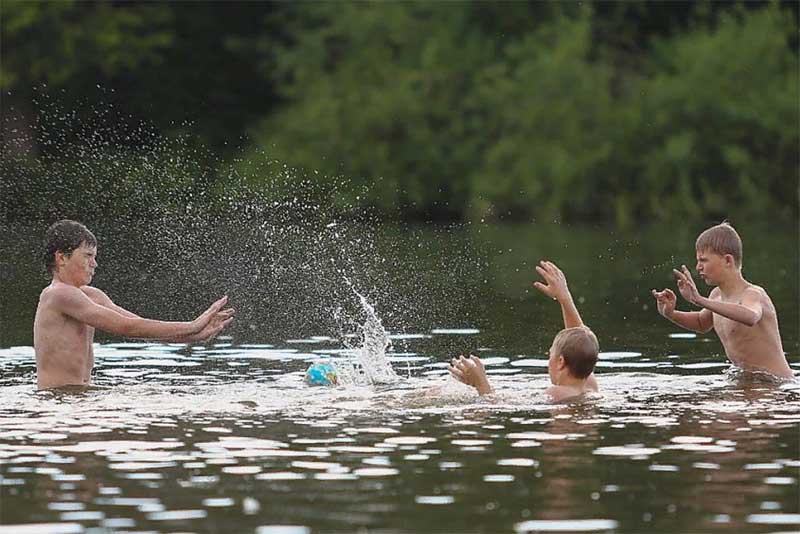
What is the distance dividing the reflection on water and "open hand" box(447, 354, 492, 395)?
6.1 inches

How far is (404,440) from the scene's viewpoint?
11.5 metres

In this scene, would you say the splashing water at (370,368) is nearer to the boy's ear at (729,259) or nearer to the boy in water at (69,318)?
the boy in water at (69,318)

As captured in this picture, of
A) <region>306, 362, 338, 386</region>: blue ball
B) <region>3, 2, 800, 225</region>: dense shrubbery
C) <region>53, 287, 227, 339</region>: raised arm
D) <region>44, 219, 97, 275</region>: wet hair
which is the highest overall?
<region>3, 2, 800, 225</region>: dense shrubbery

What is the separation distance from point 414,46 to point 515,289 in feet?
97.3

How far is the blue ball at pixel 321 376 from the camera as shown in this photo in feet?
47.5

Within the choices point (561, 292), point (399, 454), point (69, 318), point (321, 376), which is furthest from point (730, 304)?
point (69, 318)

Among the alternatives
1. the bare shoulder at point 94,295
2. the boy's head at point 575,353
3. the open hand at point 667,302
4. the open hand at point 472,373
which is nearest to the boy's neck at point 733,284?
the open hand at point 667,302

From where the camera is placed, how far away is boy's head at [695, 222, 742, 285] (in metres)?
14.9

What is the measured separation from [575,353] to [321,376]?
2.38m

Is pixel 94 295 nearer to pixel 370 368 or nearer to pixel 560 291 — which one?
pixel 370 368

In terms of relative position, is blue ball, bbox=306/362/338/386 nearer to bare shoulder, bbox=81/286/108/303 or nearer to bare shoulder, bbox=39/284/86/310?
bare shoulder, bbox=81/286/108/303

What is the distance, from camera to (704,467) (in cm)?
1045

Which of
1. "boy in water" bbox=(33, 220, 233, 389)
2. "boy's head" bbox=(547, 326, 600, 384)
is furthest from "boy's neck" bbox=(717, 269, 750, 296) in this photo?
"boy in water" bbox=(33, 220, 233, 389)

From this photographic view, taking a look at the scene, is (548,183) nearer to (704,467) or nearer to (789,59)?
(789,59)
